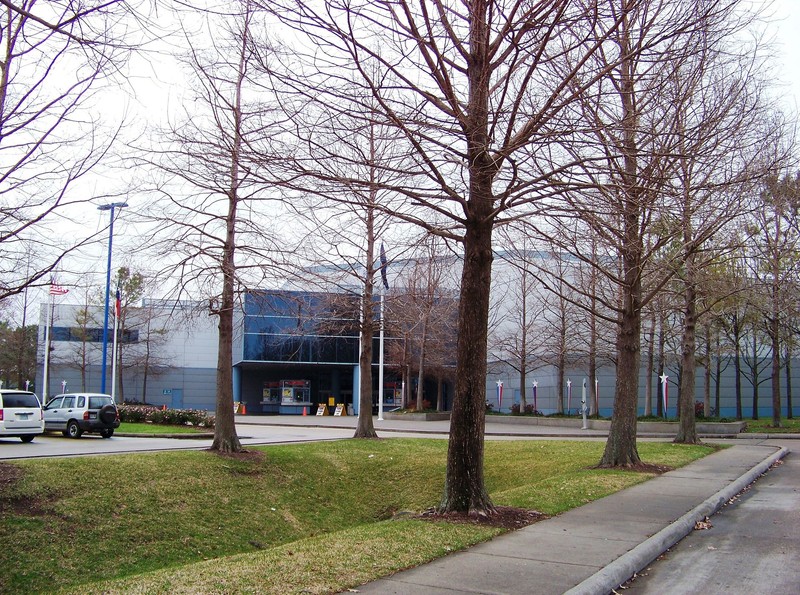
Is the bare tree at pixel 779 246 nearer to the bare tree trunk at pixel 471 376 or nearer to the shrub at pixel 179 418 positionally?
the bare tree trunk at pixel 471 376

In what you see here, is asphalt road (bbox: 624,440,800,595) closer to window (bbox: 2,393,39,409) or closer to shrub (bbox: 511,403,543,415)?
window (bbox: 2,393,39,409)

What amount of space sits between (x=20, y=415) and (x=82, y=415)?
3082 mm

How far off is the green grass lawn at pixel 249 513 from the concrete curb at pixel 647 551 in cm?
174

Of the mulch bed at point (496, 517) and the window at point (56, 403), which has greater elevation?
the window at point (56, 403)

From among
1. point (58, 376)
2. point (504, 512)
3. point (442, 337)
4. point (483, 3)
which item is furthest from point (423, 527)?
point (58, 376)

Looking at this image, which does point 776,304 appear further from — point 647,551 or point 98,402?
point 98,402

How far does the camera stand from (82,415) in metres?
24.8

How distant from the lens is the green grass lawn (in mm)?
7535

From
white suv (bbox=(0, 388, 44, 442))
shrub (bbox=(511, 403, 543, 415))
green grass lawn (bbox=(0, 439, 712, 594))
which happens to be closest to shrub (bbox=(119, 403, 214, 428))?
white suv (bbox=(0, 388, 44, 442))

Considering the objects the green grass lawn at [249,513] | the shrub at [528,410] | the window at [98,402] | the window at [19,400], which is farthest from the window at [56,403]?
the shrub at [528,410]

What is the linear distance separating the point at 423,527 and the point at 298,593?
10.8 feet

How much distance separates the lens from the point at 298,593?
6.28 metres

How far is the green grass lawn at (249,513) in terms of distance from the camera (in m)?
7.54

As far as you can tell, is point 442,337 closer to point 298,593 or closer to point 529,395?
point 529,395
